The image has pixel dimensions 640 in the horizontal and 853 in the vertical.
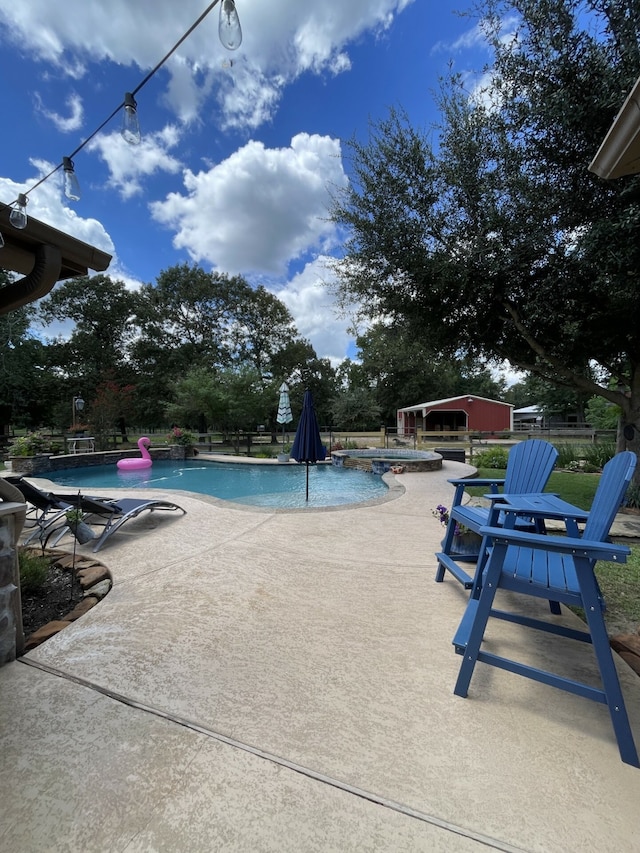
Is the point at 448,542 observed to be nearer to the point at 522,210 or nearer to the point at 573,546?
the point at 573,546

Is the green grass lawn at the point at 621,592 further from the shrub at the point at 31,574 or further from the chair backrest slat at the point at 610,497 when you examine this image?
the shrub at the point at 31,574

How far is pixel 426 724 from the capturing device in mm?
1671

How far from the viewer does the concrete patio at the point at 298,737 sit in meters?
1.24

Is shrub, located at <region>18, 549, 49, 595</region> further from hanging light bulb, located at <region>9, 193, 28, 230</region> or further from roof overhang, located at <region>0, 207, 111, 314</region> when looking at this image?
hanging light bulb, located at <region>9, 193, 28, 230</region>

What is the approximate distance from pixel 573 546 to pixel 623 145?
5.95 feet

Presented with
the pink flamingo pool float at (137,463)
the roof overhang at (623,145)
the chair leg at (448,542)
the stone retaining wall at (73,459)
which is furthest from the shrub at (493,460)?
the stone retaining wall at (73,459)

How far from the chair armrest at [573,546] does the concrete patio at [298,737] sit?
77 centimetres

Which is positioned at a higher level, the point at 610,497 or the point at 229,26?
the point at 229,26

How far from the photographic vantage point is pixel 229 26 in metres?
1.76

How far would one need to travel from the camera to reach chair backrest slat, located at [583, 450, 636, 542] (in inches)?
70.3

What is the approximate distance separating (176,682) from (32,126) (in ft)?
15.2

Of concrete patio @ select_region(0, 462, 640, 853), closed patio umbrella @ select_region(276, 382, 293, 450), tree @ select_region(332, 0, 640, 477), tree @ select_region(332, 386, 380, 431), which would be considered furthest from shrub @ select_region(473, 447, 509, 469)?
tree @ select_region(332, 386, 380, 431)

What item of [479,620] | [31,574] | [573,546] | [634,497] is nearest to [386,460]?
[634,497]

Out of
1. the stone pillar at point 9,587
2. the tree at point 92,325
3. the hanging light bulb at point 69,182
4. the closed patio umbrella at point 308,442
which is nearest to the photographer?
the stone pillar at point 9,587
